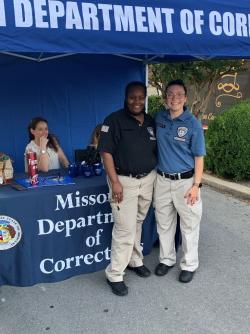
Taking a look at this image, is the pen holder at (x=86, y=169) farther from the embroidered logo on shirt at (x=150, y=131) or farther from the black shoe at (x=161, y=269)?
the black shoe at (x=161, y=269)

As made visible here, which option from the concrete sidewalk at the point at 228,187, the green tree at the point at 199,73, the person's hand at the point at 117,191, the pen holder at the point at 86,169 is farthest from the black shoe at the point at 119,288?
the green tree at the point at 199,73

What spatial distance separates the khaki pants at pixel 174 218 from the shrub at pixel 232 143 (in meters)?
3.18

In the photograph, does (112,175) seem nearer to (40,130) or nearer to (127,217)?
(127,217)

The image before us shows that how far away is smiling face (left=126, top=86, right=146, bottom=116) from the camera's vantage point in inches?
122

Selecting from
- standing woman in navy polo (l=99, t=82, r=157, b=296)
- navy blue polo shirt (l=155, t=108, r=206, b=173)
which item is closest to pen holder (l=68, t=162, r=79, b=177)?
standing woman in navy polo (l=99, t=82, r=157, b=296)

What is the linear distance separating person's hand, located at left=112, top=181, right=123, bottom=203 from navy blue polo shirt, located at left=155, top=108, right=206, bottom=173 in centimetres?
42

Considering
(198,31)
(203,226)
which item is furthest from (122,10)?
(203,226)

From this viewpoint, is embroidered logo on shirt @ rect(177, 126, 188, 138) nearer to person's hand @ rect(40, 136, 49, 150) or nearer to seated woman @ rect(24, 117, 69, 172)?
seated woman @ rect(24, 117, 69, 172)

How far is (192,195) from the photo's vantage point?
10.8 ft

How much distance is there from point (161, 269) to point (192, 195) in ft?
2.55

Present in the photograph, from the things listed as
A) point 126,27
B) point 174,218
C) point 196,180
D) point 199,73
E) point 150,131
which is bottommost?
point 174,218

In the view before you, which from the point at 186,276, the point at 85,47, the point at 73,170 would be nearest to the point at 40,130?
the point at 73,170

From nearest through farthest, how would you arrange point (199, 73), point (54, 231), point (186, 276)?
point (54, 231) → point (186, 276) → point (199, 73)

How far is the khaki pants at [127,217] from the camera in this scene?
321cm
